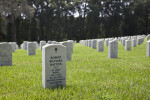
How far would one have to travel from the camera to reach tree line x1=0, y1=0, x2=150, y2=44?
57.2m

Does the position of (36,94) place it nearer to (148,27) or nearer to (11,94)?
(11,94)

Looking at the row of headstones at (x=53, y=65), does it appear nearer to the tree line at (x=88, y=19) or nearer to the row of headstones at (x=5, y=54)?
the row of headstones at (x=5, y=54)

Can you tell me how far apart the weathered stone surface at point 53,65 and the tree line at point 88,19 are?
5103 cm

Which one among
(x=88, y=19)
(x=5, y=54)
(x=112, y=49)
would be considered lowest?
(x=5, y=54)

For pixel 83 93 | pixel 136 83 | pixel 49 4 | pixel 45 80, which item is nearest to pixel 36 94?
pixel 45 80

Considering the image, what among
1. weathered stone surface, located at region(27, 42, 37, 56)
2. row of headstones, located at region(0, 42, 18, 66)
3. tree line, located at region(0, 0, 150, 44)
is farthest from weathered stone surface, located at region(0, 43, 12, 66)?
tree line, located at region(0, 0, 150, 44)

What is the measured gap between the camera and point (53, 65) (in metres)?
5.62

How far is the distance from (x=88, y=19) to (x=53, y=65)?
57711 millimetres

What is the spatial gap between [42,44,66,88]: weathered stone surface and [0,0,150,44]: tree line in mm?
51029

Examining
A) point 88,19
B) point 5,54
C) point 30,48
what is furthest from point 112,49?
point 88,19

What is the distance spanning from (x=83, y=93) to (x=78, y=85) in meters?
0.80

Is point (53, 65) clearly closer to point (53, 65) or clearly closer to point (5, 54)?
point (53, 65)

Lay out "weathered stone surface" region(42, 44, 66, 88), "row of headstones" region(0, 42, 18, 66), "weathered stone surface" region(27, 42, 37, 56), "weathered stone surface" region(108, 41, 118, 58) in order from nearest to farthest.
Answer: "weathered stone surface" region(42, 44, 66, 88)
"row of headstones" region(0, 42, 18, 66)
"weathered stone surface" region(108, 41, 118, 58)
"weathered stone surface" region(27, 42, 37, 56)

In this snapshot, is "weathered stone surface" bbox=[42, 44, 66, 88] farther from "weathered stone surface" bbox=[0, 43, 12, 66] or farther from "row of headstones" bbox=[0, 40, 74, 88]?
"weathered stone surface" bbox=[0, 43, 12, 66]
